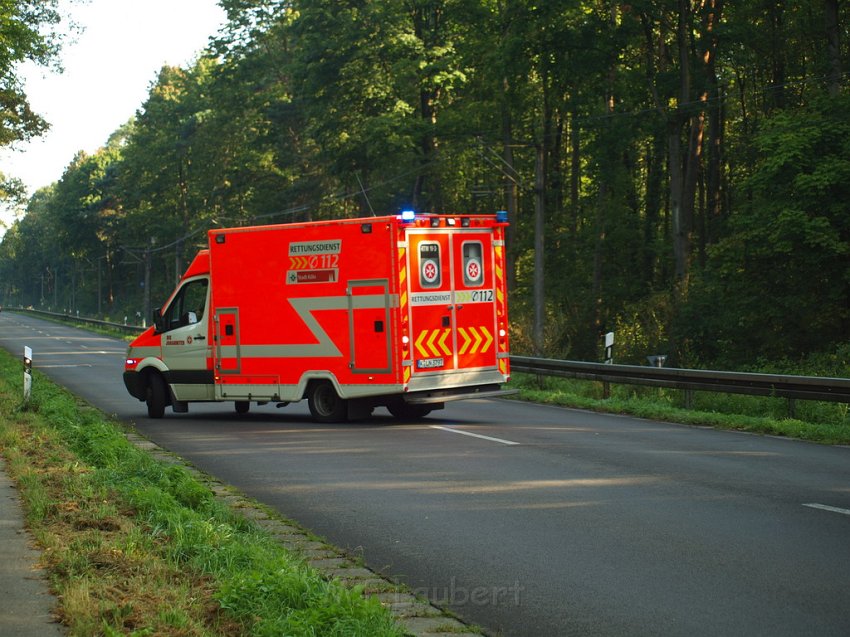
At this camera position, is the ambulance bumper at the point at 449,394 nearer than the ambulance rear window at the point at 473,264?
Yes

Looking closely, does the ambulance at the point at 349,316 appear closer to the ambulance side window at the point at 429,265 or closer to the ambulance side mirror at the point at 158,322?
the ambulance side window at the point at 429,265

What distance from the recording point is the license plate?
16297 millimetres

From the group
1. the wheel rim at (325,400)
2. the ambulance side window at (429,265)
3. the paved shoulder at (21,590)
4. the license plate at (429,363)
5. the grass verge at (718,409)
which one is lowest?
the grass verge at (718,409)

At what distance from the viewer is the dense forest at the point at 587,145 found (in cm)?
2942

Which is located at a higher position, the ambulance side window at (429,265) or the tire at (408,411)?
the ambulance side window at (429,265)

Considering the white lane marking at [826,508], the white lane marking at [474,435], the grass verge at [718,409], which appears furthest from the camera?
the grass verge at [718,409]

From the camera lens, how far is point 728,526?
858 cm

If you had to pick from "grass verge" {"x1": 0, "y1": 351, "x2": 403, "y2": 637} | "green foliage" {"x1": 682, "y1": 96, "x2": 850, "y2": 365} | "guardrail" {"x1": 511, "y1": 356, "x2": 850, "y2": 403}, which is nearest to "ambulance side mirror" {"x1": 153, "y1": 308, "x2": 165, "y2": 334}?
"grass verge" {"x1": 0, "y1": 351, "x2": 403, "y2": 637}

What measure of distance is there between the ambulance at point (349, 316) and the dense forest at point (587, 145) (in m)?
12.9

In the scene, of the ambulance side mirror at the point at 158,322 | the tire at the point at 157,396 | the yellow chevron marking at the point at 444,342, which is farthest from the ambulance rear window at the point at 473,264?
the tire at the point at 157,396

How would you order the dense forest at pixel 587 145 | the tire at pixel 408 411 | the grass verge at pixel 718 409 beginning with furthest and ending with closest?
1. the dense forest at pixel 587 145
2. the tire at pixel 408 411
3. the grass verge at pixel 718 409

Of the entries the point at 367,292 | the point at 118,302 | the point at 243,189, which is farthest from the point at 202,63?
the point at 367,292

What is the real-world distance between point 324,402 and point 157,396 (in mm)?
3302

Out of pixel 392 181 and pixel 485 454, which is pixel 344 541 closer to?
pixel 485 454
